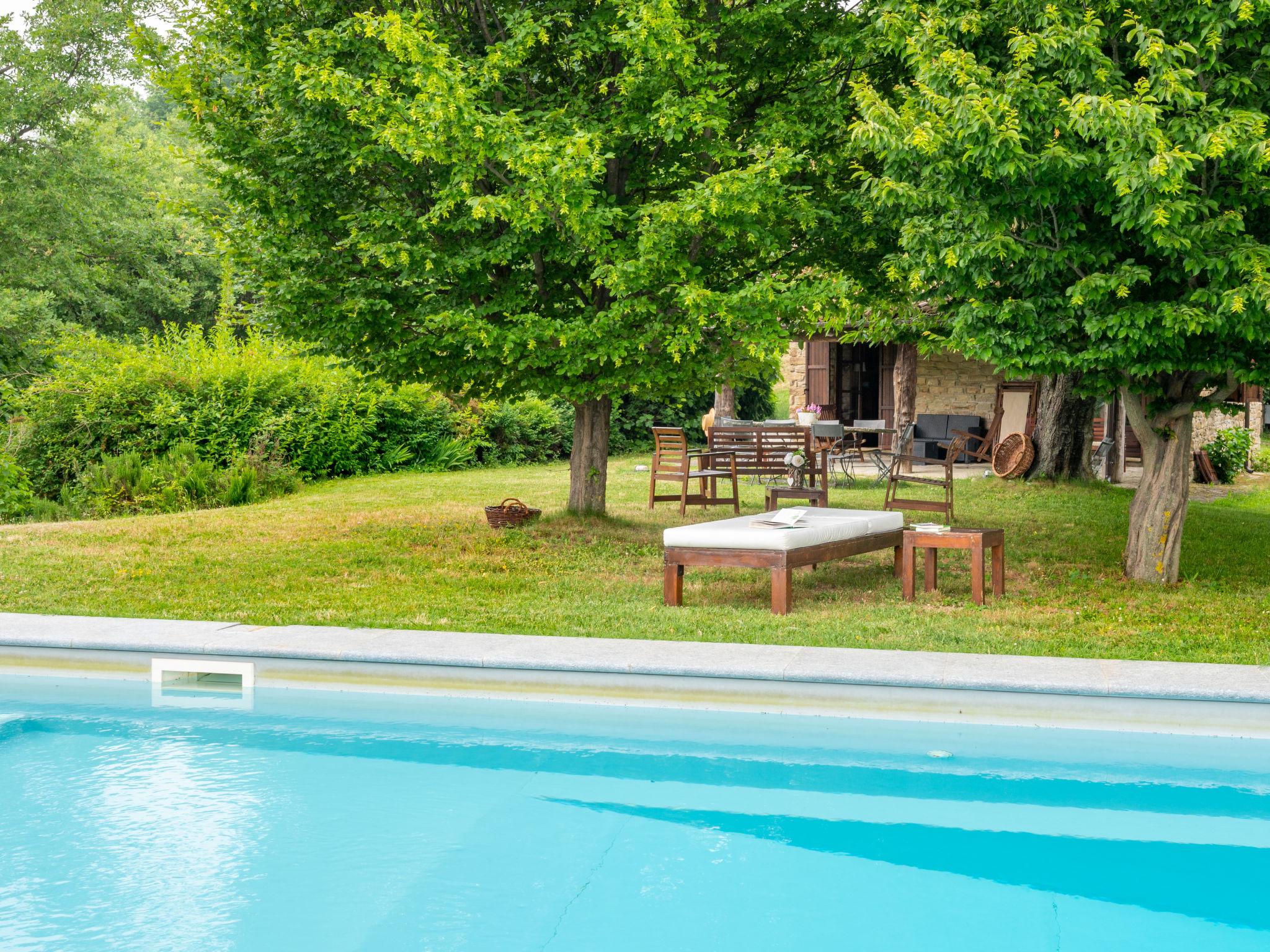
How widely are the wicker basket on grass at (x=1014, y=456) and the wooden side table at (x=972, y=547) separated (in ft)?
24.7

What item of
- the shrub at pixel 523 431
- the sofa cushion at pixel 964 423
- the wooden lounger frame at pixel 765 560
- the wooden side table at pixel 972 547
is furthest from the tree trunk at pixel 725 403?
the wooden lounger frame at pixel 765 560

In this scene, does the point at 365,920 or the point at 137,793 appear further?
the point at 137,793

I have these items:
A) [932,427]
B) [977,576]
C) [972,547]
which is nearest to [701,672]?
[972,547]

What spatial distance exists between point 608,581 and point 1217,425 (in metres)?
15.8

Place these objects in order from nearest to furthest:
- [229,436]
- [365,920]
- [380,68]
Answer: [365,920]
[380,68]
[229,436]

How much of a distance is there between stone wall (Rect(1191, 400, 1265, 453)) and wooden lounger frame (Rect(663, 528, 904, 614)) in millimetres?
12304

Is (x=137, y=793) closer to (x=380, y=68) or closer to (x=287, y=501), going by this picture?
(x=380, y=68)

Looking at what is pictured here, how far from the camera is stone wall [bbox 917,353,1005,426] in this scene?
72.3 ft

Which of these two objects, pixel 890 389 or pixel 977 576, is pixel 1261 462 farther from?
pixel 977 576

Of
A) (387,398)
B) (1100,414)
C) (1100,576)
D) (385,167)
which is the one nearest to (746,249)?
(385,167)

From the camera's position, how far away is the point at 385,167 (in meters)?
10.0

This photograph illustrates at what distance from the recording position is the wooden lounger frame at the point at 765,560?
7.47m

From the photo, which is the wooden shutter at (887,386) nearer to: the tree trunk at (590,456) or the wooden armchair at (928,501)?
the wooden armchair at (928,501)

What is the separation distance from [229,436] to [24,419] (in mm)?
2538
